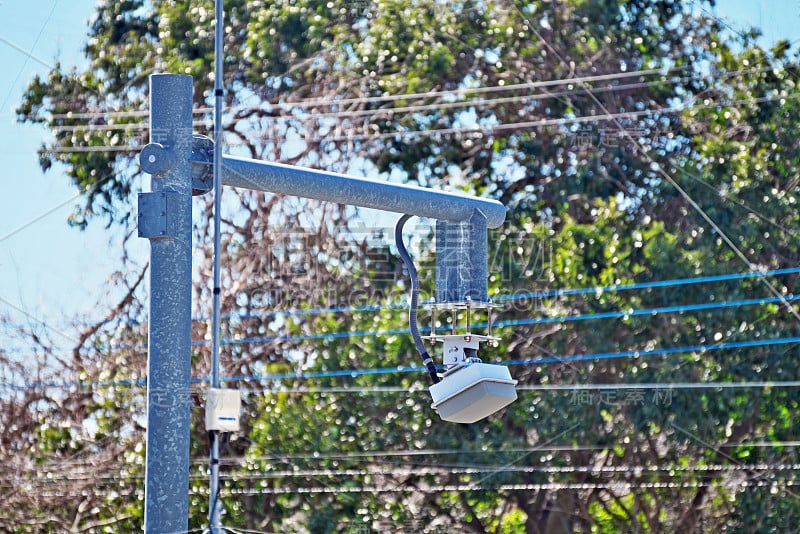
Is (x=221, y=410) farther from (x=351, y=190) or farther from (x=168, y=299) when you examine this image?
(x=351, y=190)

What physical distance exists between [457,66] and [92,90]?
6.13 m

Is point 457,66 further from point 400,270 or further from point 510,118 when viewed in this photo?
point 400,270

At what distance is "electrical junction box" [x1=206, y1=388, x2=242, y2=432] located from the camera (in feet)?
16.2

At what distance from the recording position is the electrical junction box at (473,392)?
596cm

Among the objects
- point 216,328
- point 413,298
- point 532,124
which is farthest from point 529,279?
point 216,328

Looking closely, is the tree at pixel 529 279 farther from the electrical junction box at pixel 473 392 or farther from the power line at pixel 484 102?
the electrical junction box at pixel 473 392

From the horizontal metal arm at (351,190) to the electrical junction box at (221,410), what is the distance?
1.06 metres

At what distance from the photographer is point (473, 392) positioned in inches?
236

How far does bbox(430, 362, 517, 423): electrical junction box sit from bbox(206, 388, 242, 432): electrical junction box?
1.32m

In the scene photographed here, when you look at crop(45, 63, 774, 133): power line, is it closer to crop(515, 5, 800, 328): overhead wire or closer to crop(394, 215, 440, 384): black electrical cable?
crop(515, 5, 800, 328): overhead wire

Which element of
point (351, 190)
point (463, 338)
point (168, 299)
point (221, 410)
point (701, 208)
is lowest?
point (221, 410)

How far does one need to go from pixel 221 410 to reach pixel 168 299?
59 cm

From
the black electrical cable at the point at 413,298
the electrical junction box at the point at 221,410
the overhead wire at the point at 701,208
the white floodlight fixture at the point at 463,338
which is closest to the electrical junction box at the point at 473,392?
the white floodlight fixture at the point at 463,338

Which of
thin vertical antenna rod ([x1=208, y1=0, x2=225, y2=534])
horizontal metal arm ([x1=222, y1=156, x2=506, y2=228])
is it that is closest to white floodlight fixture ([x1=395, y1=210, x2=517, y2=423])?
horizontal metal arm ([x1=222, y1=156, x2=506, y2=228])
